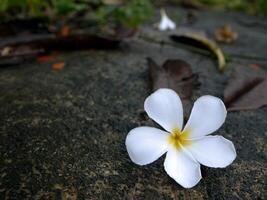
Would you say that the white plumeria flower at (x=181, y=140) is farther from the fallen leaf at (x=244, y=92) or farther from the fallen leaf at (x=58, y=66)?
the fallen leaf at (x=58, y=66)

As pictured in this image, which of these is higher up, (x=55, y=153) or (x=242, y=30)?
(x=55, y=153)

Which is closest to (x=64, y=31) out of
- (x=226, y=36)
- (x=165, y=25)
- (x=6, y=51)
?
(x=6, y=51)

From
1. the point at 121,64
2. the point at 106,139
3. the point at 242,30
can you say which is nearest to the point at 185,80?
the point at 121,64

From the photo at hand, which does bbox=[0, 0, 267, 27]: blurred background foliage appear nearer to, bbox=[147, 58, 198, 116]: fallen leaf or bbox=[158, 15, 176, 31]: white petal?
bbox=[158, 15, 176, 31]: white petal

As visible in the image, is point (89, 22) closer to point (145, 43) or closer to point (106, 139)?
point (145, 43)

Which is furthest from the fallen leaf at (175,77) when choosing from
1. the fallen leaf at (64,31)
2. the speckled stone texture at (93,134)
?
the fallen leaf at (64,31)

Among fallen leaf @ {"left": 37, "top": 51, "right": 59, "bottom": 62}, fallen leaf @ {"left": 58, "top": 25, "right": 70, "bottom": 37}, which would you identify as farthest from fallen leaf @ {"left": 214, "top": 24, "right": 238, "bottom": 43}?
fallen leaf @ {"left": 37, "top": 51, "right": 59, "bottom": 62}
